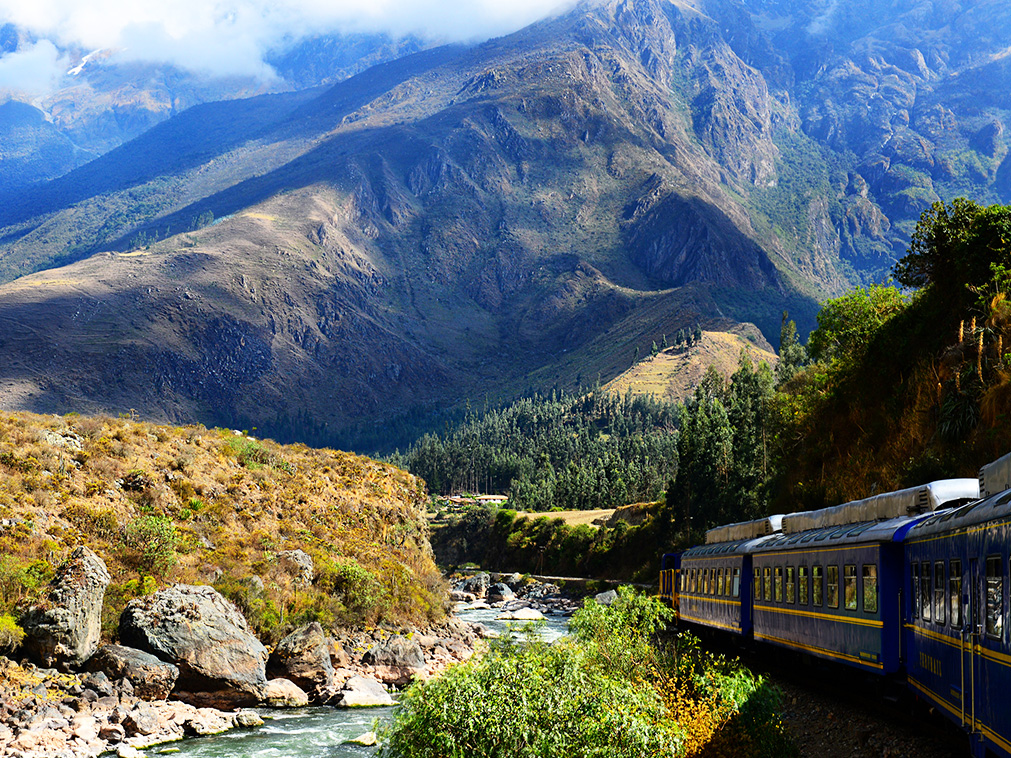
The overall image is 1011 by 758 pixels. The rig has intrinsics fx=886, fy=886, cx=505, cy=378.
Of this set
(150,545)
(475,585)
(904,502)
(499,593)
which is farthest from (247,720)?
(475,585)

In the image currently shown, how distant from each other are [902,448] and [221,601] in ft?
99.4

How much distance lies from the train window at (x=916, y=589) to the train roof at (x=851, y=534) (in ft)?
2.89

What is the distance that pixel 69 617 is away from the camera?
3212cm

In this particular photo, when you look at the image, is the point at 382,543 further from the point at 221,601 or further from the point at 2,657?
the point at 2,657

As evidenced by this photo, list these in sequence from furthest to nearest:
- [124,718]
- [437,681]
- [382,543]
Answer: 1. [382,543]
2. [124,718]
3. [437,681]

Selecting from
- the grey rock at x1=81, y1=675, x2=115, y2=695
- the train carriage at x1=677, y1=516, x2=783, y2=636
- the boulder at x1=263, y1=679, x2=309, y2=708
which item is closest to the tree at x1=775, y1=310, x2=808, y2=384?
the train carriage at x1=677, y1=516, x2=783, y2=636

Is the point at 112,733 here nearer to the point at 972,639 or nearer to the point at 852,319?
the point at 972,639

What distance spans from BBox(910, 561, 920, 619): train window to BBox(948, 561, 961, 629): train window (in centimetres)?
215

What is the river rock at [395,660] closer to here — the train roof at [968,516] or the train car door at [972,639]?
the train roof at [968,516]

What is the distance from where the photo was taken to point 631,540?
354ft

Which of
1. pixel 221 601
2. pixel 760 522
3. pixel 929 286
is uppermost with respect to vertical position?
pixel 929 286

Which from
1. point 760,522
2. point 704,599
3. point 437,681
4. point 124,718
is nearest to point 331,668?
point 124,718

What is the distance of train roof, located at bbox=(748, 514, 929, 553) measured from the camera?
17203mm

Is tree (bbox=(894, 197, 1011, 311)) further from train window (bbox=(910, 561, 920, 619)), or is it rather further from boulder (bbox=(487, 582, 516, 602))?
boulder (bbox=(487, 582, 516, 602))
